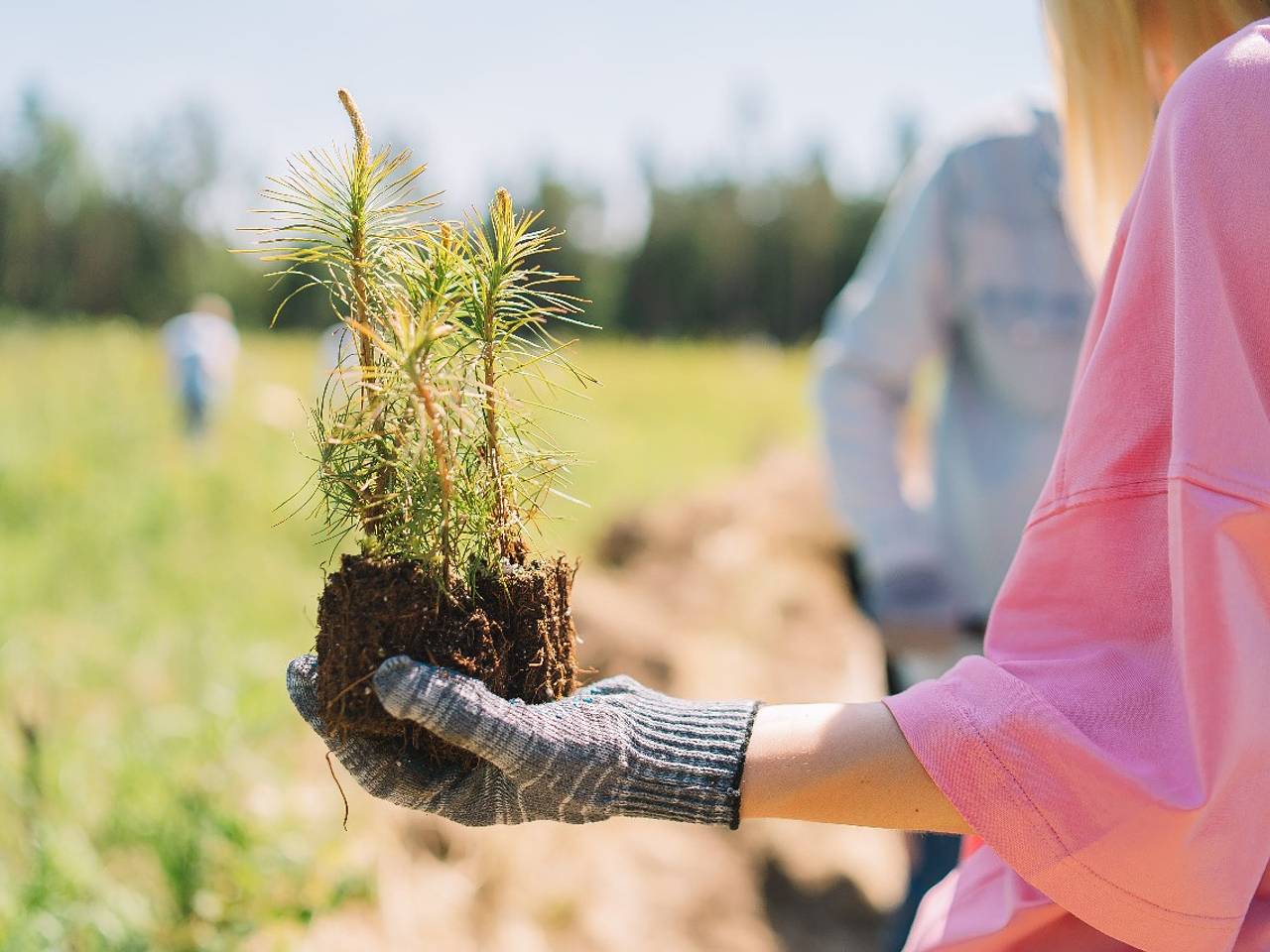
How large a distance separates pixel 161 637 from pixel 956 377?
165 inches

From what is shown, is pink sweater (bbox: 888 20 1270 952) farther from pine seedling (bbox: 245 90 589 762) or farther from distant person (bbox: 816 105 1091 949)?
distant person (bbox: 816 105 1091 949)

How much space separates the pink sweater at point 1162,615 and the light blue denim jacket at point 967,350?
1509 mm

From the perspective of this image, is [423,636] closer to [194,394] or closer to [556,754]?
[556,754]

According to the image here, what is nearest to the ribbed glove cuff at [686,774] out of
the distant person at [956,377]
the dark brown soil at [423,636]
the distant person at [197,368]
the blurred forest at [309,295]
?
the dark brown soil at [423,636]

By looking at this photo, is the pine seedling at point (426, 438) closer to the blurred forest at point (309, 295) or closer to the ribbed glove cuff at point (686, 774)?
the ribbed glove cuff at point (686, 774)

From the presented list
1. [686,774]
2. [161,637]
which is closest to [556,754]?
[686,774]

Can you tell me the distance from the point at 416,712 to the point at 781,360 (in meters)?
21.0

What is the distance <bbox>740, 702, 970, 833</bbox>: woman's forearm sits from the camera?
991mm

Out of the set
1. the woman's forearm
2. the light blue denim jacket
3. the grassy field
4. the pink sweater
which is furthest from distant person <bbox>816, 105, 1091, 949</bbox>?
the woman's forearm

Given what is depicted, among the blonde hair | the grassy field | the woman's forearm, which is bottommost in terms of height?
the grassy field

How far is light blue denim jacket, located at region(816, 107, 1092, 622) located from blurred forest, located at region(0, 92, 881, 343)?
31505 mm

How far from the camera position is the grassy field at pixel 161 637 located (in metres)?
2.80

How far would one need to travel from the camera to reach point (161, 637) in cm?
526

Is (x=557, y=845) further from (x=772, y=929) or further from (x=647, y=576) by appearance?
(x=647, y=576)
